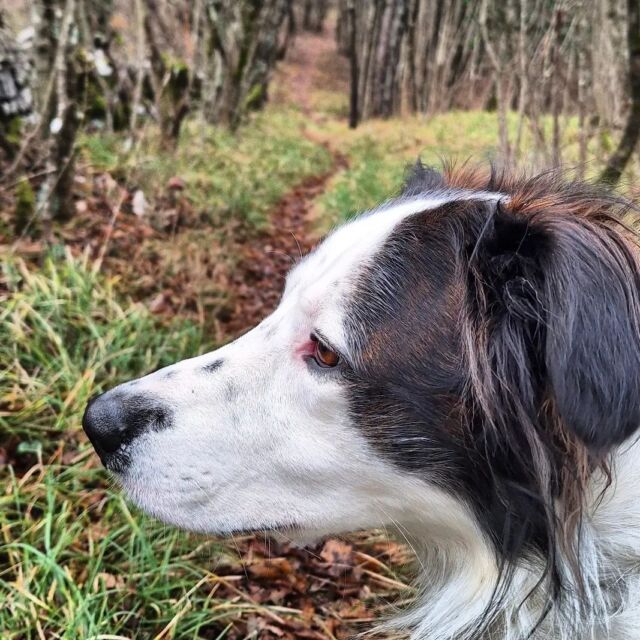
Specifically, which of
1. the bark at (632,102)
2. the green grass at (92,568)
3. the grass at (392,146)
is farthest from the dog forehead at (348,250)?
the grass at (392,146)

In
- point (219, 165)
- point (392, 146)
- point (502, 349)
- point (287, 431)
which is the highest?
point (502, 349)

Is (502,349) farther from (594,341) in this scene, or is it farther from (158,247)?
(158,247)

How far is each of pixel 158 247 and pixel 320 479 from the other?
4.55 metres

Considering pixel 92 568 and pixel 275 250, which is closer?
pixel 92 568

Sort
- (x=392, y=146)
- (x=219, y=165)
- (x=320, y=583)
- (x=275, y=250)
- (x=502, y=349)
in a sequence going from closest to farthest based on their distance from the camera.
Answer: (x=502, y=349) → (x=320, y=583) → (x=275, y=250) → (x=219, y=165) → (x=392, y=146)

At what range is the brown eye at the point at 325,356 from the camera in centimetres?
180

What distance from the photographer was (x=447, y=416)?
5.51 feet

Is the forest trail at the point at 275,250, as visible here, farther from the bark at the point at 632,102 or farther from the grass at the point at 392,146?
the bark at the point at 632,102

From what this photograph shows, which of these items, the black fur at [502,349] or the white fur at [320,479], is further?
the white fur at [320,479]

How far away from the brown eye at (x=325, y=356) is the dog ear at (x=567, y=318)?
1.46 feet

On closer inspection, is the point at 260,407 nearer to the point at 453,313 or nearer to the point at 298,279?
the point at 298,279

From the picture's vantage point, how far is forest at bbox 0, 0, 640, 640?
2.82 meters

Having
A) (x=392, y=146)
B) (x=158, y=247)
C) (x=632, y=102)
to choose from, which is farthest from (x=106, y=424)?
(x=392, y=146)

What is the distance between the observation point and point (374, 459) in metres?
1.75
